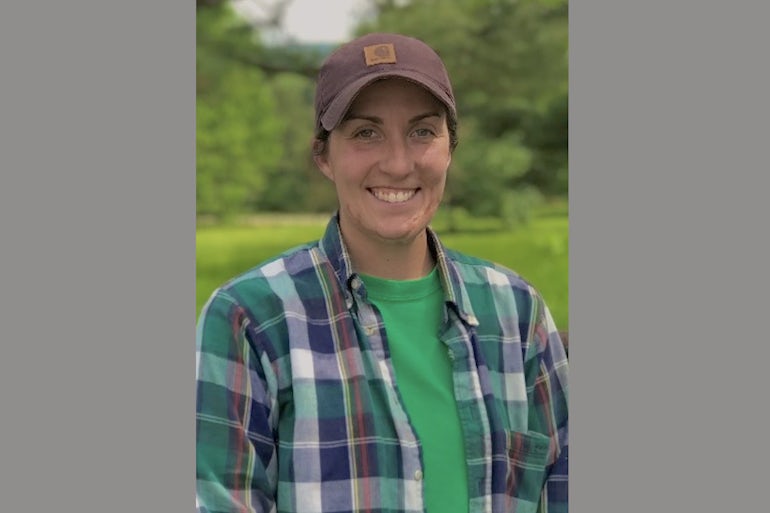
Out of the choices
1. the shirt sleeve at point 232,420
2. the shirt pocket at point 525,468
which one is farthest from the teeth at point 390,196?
the shirt pocket at point 525,468

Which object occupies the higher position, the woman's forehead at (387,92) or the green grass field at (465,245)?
the woman's forehead at (387,92)

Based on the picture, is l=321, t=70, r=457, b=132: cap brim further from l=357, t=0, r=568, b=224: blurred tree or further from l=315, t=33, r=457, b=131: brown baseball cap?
l=357, t=0, r=568, b=224: blurred tree

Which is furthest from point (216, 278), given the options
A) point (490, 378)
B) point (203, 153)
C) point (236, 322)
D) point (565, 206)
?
point (565, 206)

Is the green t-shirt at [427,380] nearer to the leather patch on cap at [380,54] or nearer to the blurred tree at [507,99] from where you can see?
the leather patch on cap at [380,54]

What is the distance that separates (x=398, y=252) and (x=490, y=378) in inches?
15.5

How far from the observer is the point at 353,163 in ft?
7.27

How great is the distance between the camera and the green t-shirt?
7.33ft

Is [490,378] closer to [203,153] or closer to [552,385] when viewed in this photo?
[552,385]

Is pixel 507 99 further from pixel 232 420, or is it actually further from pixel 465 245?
pixel 232 420

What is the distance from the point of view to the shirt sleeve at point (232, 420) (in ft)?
6.98

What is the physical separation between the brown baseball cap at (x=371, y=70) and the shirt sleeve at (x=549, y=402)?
65 centimetres

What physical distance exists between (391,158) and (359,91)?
0.56ft

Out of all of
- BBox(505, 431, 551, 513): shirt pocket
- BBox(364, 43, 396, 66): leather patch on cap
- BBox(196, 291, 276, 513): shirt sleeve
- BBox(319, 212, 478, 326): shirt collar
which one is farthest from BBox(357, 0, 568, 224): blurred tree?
BBox(196, 291, 276, 513): shirt sleeve

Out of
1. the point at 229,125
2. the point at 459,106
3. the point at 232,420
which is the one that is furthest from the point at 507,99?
the point at 232,420
